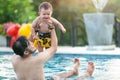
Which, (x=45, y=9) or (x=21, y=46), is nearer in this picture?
(x=21, y=46)

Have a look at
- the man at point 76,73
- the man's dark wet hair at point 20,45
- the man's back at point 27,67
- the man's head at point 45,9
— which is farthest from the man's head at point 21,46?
the man at point 76,73

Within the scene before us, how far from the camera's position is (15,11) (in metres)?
15.8

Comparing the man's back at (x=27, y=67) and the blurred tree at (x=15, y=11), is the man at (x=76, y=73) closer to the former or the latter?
the man's back at (x=27, y=67)

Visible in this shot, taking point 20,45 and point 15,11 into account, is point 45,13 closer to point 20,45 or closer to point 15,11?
point 20,45

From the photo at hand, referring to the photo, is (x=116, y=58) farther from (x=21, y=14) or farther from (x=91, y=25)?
(x=21, y=14)

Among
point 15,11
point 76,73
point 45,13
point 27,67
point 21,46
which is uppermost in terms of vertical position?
point 45,13

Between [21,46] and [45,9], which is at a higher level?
[45,9]

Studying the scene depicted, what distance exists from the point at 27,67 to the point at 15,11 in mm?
11479

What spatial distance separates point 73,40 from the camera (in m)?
14.8

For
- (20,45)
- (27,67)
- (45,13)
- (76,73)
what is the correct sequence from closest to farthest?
(20,45), (27,67), (45,13), (76,73)

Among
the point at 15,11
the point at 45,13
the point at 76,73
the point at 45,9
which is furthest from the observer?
the point at 15,11

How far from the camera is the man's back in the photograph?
14.7ft

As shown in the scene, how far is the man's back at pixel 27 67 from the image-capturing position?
4.49m

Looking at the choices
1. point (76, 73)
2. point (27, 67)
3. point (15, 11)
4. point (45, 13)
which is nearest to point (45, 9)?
point (45, 13)
